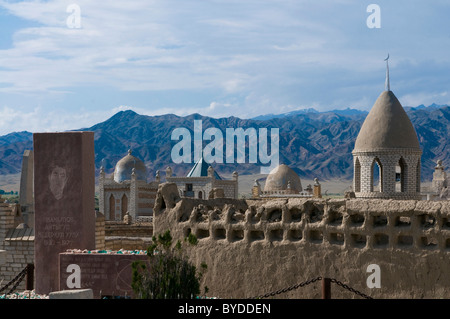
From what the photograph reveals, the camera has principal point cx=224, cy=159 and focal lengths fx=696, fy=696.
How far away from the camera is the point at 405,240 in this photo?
43.9 ft

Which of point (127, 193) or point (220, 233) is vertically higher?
point (220, 233)

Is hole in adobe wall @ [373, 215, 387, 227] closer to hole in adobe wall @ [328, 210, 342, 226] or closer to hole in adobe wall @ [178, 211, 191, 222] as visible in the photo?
hole in adobe wall @ [328, 210, 342, 226]

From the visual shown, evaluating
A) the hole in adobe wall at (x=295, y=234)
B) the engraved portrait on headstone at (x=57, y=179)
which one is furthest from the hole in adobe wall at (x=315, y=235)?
the engraved portrait on headstone at (x=57, y=179)

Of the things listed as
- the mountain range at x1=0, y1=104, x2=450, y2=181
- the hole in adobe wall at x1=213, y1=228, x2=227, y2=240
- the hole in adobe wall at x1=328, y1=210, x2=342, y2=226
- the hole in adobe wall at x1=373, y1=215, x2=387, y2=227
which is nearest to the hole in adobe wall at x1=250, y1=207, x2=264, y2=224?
the hole in adobe wall at x1=213, y1=228, x2=227, y2=240

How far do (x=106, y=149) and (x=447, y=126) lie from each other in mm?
94211

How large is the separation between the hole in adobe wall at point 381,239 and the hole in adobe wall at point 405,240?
0.22 metres

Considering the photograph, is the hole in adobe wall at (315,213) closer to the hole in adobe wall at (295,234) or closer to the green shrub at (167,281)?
the hole in adobe wall at (295,234)

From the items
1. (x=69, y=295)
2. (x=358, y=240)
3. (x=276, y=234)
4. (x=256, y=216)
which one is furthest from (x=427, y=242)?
(x=69, y=295)

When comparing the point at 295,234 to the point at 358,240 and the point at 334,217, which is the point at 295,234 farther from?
the point at 358,240

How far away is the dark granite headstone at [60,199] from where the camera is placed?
15.6 meters

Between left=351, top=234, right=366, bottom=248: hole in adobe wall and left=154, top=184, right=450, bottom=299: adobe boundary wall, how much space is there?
2cm

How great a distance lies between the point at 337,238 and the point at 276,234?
1.26 metres

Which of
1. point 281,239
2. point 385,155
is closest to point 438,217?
point 281,239
